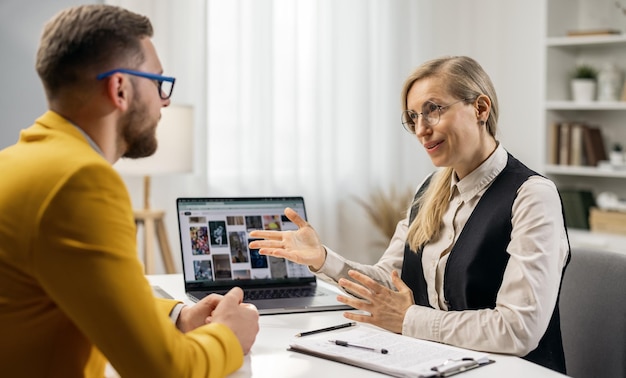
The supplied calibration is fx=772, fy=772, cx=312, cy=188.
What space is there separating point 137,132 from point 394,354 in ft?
2.09

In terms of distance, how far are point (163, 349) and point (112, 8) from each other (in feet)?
1.79

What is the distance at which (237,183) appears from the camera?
4.30 meters

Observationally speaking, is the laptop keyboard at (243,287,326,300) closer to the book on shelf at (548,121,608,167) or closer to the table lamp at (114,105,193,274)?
the table lamp at (114,105,193,274)

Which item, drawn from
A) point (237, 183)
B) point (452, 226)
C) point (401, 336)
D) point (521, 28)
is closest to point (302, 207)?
point (452, 226)

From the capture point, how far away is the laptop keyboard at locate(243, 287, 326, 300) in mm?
2041

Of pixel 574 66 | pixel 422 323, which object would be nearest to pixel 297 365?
pixel 422 323

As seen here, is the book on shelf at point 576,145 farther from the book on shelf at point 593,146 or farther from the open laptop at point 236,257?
the open laptop at point 236,257

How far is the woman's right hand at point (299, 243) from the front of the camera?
1.92 metres

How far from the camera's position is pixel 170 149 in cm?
353

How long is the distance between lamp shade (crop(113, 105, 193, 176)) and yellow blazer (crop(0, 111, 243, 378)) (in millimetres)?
2304

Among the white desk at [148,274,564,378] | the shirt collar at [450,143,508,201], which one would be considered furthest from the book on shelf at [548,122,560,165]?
the white desk at [148,274,564,378]

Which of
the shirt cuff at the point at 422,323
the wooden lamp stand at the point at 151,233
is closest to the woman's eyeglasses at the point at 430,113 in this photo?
the shirt cuff at the point at 422,323

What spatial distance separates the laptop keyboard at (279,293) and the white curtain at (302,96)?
79.9 inches

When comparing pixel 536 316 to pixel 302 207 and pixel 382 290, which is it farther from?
pixel 302 207
